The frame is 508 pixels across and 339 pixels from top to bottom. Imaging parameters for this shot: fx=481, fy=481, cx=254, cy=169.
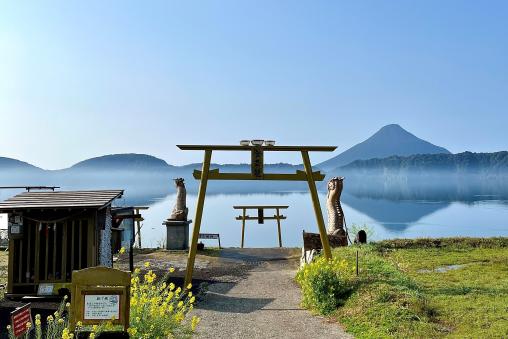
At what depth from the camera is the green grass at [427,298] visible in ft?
30.9

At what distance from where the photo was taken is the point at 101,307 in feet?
24.6

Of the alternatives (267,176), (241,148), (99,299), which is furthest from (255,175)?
(99,299)

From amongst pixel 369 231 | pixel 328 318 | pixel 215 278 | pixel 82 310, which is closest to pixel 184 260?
pixel 215 278

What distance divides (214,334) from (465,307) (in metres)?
5.60

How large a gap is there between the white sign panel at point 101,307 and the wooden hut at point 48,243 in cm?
611

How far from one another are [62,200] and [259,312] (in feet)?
21.5

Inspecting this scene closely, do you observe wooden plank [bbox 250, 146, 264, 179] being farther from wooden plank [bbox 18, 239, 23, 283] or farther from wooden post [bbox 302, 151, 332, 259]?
wooden plank [bbox 18, 239, 23, 283]

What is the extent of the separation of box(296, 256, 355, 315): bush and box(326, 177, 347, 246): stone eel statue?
9.37 metres

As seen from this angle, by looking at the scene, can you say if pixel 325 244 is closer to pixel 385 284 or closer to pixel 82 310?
pixel 385 284

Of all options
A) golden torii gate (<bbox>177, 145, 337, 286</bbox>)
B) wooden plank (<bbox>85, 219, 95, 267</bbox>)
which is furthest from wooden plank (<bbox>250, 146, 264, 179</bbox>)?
wooden plank (<bbox>85, 219, 95, 267</bbox>)

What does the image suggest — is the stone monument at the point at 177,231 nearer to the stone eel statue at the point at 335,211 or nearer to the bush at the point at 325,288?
the stone eel statue at the point at 335,211

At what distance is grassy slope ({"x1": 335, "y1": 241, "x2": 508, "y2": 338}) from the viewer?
941 centimetres

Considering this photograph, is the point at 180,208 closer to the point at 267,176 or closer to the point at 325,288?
the point at 267,176

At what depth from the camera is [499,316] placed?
9.95 meters
